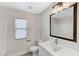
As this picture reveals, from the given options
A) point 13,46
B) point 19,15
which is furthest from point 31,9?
point 13,46

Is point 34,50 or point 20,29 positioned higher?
point 20,29

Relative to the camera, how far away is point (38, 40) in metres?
1.60

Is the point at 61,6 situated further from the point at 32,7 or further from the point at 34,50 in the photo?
the point at 34,50

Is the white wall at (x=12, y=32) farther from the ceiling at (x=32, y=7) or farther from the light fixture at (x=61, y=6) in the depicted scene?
the light fixture at (x=61, y=6)

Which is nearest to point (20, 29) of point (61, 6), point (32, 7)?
point (32, 7)

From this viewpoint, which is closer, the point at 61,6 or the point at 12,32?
the point at 61,6

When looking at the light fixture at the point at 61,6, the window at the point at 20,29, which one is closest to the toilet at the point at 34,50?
the window at the point at 20,29

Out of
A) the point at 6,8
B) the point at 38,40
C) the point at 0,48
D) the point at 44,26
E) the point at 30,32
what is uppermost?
the point at 6,8

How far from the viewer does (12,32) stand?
1610 millimetres

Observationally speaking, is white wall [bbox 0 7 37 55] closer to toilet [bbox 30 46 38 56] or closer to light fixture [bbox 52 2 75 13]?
toilet [bbox 30 46 38 56]

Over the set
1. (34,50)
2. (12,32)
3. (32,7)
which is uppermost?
(32,7)

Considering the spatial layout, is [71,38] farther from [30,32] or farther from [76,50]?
[30,32]

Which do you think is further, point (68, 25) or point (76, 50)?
point (68, 25)

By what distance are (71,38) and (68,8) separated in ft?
1.56
